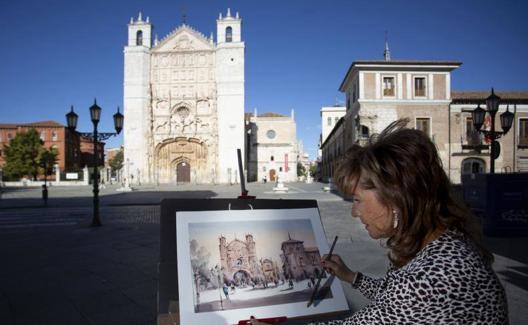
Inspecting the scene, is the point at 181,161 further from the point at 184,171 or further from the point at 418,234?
the point at 418,234

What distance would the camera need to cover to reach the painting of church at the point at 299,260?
2.07 metres

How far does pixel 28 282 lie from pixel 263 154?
51426 mm

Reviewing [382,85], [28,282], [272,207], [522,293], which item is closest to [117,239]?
[28,282]

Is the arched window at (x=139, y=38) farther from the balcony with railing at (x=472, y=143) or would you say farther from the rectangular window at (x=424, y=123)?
the balcony with railing at (x=472, y=143)

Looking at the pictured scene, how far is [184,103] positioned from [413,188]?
45537 millimetres

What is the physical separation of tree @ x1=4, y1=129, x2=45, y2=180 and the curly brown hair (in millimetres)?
57014

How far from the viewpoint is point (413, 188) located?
1.31 metres

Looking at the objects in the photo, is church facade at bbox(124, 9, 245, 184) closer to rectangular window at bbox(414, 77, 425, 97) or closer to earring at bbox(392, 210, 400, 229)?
rectangular window at bbox(414, 77, 425, 97)

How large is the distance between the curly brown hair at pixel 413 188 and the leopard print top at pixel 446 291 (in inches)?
5.0

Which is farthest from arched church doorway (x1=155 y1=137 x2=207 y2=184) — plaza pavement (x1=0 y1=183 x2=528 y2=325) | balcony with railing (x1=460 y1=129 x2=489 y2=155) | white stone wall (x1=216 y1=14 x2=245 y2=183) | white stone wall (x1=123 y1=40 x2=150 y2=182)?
plaza pavement (x1=0 y1=183 x2=528 y2=325)

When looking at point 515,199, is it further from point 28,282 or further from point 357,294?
point 28,282

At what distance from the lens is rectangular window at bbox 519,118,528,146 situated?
27.1 meters

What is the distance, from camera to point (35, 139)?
160 ft

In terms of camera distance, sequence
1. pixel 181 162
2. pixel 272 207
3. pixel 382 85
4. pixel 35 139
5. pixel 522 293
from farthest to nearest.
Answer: pixel 35 139
pixel 181 162
pixel 382 85
pixel 522 293
pixel 272 207
